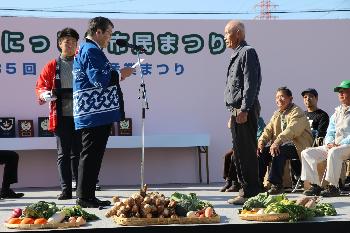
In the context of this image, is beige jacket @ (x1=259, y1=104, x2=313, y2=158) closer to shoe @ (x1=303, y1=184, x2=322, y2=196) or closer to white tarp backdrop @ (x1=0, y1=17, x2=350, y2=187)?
shoe @ (x1=303, y1=184, x2=322, y2=196)

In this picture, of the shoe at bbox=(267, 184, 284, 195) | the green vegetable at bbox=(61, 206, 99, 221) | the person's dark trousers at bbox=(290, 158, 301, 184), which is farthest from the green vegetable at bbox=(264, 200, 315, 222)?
the person's dark trousers at bbox=(290, 158, 301, 184)

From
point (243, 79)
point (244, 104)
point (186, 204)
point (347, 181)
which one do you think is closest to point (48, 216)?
point (186, 204)

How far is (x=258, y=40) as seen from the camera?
787 cm

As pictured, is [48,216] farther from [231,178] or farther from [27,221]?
[231,178]

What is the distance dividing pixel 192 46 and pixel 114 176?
1.79m

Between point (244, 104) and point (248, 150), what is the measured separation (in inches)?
13.8

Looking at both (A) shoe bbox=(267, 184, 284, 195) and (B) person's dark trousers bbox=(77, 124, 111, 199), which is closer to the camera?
(B) person's dark trousers bbox=(77, 124, 111, 199)

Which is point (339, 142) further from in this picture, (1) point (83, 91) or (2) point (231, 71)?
(1) point (83, 91)

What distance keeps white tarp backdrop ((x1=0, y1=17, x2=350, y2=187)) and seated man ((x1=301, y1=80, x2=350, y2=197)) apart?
2224 mm

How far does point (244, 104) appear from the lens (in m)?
4.43

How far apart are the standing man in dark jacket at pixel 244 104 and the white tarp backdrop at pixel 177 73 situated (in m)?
3.04

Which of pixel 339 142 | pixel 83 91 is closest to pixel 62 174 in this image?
pixel 83 91

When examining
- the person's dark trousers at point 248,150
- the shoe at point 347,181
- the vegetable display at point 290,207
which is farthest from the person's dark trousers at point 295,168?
the vegetable display at point 290,207

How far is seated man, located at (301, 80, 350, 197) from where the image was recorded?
17.2 ft
